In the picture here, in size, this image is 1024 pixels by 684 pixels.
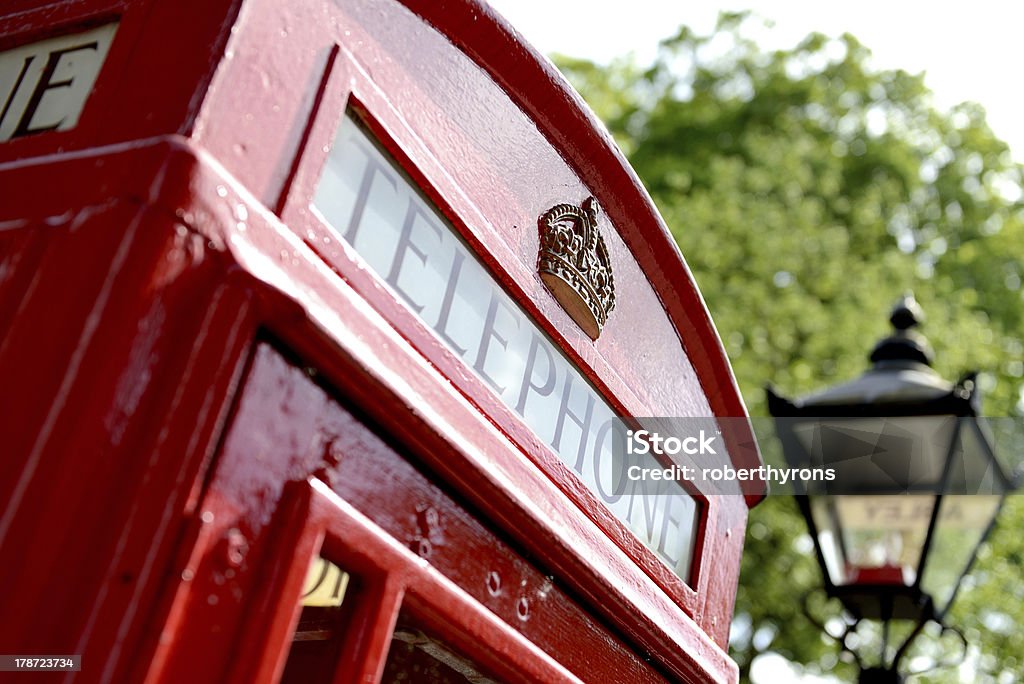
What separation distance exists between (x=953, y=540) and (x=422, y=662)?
3255 mm

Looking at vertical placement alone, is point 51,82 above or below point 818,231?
below

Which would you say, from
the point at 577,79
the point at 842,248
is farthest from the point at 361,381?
the point at 577,79

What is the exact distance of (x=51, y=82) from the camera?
1.02 m

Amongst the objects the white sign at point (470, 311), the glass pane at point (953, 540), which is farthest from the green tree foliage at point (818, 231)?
the white sign at point (470, 311)

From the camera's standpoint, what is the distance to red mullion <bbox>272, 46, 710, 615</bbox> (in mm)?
982

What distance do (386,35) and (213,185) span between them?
0.37m

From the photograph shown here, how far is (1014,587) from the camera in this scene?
9.01 m

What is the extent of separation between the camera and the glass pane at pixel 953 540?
12.3 ft

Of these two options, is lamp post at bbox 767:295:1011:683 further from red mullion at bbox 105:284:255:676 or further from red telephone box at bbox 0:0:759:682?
red mullion at bbox 105:284:255:676

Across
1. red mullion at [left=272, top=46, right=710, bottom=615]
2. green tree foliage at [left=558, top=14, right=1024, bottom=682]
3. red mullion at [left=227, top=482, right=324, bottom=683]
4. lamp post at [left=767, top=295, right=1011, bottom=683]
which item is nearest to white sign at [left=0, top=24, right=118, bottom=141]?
red mullion at [left=272, top=46, right=710, bottom=615]

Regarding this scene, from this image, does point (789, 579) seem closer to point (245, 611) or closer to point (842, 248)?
point (842, 248)

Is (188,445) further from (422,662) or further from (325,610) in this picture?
(422,662)

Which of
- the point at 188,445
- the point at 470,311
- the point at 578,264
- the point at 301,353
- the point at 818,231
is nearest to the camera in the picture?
the point at 188,445

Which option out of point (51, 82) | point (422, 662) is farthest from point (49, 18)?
point (422, 662)
